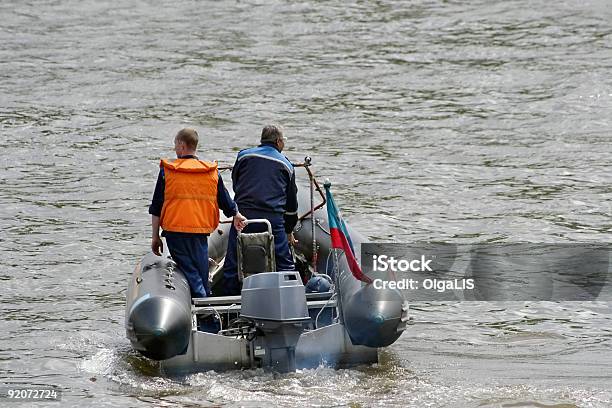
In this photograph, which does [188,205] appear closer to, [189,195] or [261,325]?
[189,195]

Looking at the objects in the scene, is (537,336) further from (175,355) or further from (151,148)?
(151,148)

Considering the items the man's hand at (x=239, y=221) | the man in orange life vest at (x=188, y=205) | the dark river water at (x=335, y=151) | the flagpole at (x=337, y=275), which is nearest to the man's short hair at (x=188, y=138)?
the man in orange life vest at (x=188, y=205)

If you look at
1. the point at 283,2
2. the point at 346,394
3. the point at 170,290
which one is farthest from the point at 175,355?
the point at 283,2

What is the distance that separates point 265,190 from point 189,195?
2.22ft

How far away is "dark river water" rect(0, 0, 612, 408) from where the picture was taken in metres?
8.44

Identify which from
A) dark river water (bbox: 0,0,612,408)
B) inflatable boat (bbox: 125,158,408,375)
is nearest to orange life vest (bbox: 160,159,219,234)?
inflatable boat (bbox: 125,158,408,375)

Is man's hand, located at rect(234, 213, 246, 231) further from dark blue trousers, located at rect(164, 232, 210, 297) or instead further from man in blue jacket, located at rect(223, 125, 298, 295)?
man in blue jacket, located at rect(223, 125, 298, 295)

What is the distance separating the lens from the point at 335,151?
15711 mm

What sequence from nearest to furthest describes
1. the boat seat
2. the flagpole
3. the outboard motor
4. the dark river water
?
the outboard motor → the flagpole → the dark river water → the boat seat

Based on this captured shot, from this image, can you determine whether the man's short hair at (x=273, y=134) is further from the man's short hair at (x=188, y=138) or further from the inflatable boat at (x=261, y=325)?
the inflatable boat at (x=261, y=325)

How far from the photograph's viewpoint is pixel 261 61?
19844 mm

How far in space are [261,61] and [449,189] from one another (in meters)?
6.49

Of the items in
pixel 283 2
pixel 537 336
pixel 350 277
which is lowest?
pixel 537 336

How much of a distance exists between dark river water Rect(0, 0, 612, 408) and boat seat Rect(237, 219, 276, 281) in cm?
95
